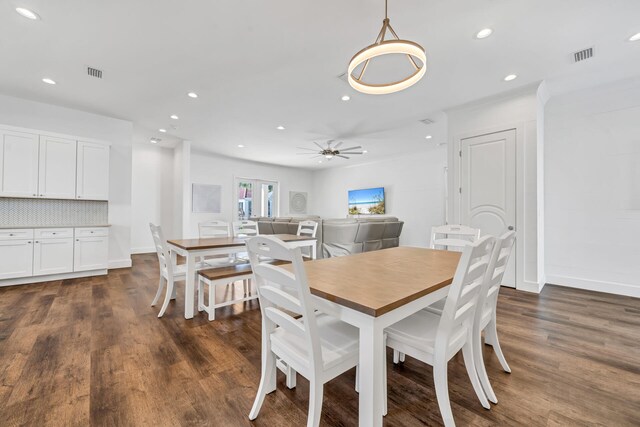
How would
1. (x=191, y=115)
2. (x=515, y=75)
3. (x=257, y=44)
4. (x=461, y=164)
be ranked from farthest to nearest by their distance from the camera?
1. (x=191, y=115)
2. (x=461, y=164)
3. (x=515, y=75)
4. (x=257, y=44)

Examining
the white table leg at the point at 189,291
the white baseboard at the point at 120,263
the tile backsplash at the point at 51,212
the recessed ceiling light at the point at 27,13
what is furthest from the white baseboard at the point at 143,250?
the recessed ceiling light at the point at 27,13

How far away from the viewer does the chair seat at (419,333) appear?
1.19m

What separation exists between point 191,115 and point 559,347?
550 cm

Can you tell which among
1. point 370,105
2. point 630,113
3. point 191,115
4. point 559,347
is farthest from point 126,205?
point 630,113

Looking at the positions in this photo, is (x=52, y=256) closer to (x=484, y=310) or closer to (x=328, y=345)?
(x=328, y=345)

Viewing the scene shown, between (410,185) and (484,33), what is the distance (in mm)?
5128

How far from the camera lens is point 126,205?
476 centimetres

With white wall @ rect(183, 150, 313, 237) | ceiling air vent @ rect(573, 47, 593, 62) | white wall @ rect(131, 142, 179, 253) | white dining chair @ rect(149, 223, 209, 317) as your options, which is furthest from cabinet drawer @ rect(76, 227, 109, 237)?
ceiling air vent @ rect(573, 47, 593, 62)

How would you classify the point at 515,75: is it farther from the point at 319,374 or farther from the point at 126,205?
the point at 126,205

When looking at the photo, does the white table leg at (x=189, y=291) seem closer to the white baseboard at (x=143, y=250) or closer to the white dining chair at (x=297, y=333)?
the white dining chair at (x=297, y=333)

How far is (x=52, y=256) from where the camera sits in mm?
3727

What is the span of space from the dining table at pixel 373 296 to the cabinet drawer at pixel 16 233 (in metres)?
4.48

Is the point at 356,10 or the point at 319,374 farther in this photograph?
the point at 356,10

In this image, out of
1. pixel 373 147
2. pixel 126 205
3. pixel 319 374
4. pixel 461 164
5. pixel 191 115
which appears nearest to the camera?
pixel 319 374
